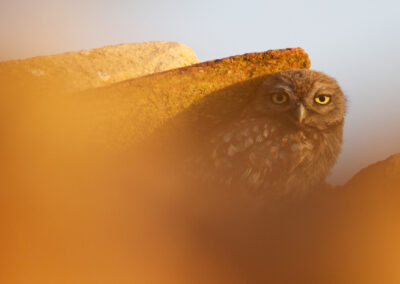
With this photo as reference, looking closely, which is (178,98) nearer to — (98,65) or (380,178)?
(98,65)

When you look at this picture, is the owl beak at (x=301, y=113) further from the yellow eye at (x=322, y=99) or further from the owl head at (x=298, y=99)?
the yellow eye at (x=322, y=99)

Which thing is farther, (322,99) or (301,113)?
(322,99)

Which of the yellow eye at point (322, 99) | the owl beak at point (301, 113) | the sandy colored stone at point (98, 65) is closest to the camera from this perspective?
the owl beak at point (301, 113)

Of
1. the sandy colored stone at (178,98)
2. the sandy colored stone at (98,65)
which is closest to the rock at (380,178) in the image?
the sandy colored stone at (178,98)

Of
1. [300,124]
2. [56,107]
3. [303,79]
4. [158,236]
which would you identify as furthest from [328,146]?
[56,107]

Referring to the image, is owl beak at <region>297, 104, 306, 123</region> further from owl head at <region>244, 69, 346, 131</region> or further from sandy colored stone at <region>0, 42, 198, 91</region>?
sandy colored stone at <region>0, 42, 198, 91</region>

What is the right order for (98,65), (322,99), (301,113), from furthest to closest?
(98,65)
(322,99)
(301,113)

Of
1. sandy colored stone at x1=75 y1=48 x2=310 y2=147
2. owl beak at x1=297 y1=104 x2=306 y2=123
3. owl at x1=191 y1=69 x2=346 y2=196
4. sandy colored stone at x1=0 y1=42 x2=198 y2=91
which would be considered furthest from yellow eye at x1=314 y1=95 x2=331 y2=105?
sandy colored stone at x1=0 y1=42 x2=198 y2=91

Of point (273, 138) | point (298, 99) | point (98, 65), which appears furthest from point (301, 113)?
point (98, 65)
